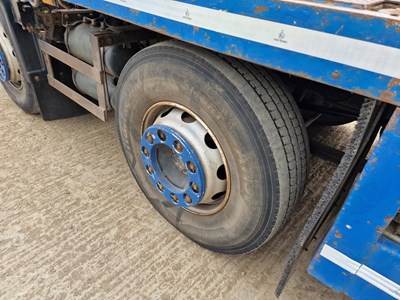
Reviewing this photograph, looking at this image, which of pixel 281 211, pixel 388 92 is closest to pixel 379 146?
pixel 388 92

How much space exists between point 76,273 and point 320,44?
5.16 ft

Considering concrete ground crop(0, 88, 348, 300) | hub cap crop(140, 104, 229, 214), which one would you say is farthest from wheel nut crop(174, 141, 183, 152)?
concrete ground crop(0, 88, 348, 300)

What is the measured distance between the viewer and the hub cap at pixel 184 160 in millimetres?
1412

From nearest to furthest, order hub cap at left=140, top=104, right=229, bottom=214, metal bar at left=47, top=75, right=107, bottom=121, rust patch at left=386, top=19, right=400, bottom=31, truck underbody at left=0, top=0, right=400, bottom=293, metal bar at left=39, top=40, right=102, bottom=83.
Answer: rust patch at left=386, top=19, right=400, bottom=31 → truck underbody at left=0, top=0, right=400, bottom=293 → hub cap at left=140, top=104, right=229, bottom=214 → metal bar at left=39, top=40, right=102, bottom=83 → metal bar at left=47, top=75, right=107, bottom=121

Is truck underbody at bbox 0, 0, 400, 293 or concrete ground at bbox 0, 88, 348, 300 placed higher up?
truck underbody at bbox 0, 0, 400, 293

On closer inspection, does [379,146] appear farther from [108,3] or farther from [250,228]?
[108,3]

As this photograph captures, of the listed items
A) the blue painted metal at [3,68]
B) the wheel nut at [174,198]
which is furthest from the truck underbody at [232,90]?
the blue painted metal at [3,68]

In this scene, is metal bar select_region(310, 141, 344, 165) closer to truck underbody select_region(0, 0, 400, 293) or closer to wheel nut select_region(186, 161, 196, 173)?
truck underbody select_region(0, 0, 400, 293)

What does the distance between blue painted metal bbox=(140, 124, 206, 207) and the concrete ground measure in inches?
14.4

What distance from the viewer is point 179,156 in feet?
4.87

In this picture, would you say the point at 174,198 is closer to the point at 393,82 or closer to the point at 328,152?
the point at 328,152

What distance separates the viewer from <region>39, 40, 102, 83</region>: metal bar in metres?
1.89

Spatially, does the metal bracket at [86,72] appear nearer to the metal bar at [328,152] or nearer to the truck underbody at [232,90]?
the truck underbody at [232,90]

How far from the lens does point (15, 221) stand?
191 centimetres
